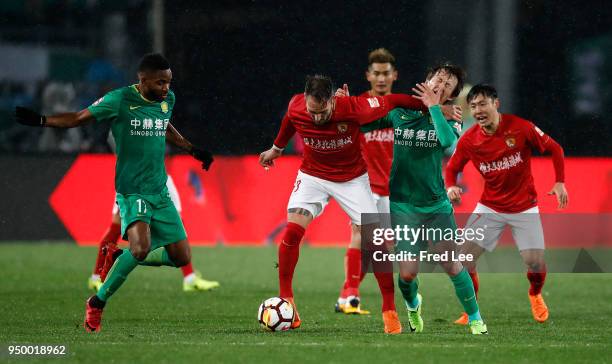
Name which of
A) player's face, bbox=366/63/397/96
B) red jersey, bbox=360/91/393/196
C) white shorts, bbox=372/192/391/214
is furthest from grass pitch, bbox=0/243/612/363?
player's face, bbox=366/63/397/96

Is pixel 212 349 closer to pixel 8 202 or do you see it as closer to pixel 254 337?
pixel 254 337

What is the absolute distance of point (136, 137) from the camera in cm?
853

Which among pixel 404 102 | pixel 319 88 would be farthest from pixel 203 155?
pixel 404 102

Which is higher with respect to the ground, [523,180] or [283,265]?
[523,180]

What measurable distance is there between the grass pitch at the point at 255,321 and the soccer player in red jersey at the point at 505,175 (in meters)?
0.57

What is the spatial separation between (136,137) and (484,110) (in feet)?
9.35

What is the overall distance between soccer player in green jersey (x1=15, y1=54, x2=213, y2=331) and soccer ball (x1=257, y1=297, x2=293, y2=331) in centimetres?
93

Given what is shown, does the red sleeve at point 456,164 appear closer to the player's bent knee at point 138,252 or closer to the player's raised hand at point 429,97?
the player's raised hand at point 429,97

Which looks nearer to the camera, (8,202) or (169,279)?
(169,279)

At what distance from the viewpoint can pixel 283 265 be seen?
879 cm

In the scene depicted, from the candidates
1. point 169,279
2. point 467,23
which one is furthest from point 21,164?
point 467,23

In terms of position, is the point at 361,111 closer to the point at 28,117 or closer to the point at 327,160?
the point at 327,160

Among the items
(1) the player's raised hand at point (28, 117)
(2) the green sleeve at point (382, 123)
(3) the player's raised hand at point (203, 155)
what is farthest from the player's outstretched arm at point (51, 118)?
(2) the green sleeve at point (382, 123)

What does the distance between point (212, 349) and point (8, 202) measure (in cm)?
995
